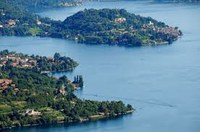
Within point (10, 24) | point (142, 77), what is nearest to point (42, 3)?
point (10, 24)

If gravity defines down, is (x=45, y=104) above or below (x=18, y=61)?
below

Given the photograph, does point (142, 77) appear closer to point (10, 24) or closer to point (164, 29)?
point (164, 29)

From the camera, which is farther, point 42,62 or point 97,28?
point 97,28

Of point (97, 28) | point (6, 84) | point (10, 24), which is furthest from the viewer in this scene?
point (10, 24)

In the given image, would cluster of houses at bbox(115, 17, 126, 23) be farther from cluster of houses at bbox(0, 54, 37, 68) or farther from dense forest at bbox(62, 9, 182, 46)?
cluster of houses at bbox(0, 54, 37, 68)

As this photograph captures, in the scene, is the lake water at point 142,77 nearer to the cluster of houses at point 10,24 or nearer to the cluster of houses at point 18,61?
the cluster of houses at point 18,61

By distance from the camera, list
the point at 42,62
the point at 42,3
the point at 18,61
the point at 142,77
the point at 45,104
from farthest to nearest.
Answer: the point at 42,3, the point at 18,61, the point at 42,62, the point at 142,77, the point at 45,104

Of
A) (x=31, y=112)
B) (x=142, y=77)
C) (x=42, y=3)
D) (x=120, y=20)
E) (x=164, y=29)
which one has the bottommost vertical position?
(x=31, y=112)

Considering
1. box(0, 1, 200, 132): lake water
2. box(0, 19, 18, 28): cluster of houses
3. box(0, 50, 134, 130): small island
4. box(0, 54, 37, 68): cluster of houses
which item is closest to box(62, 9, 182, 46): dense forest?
box(0, 1, 200, 132): lake water

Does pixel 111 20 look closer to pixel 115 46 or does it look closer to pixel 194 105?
pixel 115 46
